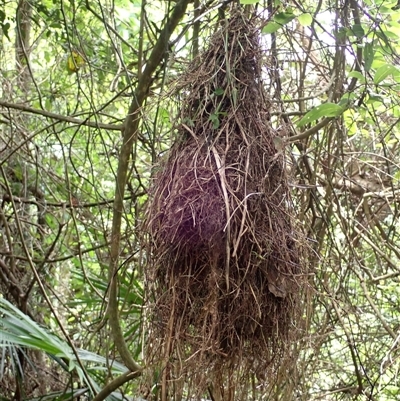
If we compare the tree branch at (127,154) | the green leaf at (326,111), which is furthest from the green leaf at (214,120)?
the tree branch at (127,154)

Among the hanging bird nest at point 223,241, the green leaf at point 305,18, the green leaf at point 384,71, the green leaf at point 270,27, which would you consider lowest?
the hanging bird nest at point 223,241

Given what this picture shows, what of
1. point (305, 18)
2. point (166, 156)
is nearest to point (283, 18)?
point (305, 18)

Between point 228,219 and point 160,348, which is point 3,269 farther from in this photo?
point 228,219

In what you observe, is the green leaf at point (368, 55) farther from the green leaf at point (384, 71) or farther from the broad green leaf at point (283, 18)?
the broad green leaf at point (283, 18)

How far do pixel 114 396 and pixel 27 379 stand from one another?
670 mm

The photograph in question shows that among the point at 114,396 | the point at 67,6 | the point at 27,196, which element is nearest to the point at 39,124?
the point at 27,196

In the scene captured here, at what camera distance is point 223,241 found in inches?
36.4

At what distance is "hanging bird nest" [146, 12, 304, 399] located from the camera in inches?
36.3

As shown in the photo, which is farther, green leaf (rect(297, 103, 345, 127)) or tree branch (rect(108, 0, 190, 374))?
tree branch (rect(108, 0, 190, 374))

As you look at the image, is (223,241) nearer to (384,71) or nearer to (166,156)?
(166,156)

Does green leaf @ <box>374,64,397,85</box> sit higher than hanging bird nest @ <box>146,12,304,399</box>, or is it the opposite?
green leaf @ <box>374,64,397,85</box>

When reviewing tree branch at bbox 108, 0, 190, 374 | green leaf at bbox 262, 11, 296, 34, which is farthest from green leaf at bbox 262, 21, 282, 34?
tree branch at bbox 108, 0, 190, 374

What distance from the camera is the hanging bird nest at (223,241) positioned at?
0.92m

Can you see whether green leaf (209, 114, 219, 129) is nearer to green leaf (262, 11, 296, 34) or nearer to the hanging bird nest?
the hanging bird nest
